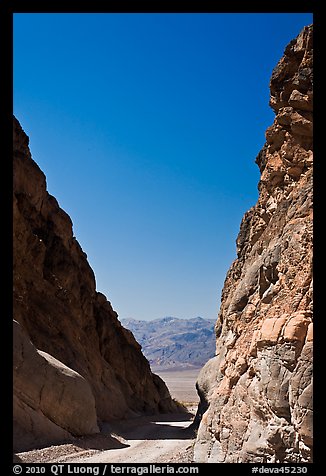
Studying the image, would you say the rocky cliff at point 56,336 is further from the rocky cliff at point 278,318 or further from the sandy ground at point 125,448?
the rocky cliff at point 278,318

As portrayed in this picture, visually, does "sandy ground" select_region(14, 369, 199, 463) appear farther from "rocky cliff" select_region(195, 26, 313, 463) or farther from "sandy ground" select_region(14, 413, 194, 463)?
"rocky cliff" select_region(195, 26, 313, 463)

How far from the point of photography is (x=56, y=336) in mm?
28094

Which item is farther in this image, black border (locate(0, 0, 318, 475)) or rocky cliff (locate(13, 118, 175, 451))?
rocky cliff (locate(13, 118, 175, 451))

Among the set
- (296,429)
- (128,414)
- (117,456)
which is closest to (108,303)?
(128,414)

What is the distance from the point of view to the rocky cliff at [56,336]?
19.1 metres

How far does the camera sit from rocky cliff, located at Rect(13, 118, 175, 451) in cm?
1914

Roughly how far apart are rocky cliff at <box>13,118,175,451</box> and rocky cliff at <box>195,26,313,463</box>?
8083mm

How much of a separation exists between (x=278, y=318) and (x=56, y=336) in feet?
63.6

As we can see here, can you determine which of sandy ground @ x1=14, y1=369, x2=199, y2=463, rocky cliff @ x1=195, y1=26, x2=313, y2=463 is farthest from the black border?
sandy ground @ x1=14, y1=369, x2=199, y2=463

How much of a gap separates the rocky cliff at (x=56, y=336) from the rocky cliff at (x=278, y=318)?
26.5 feet
